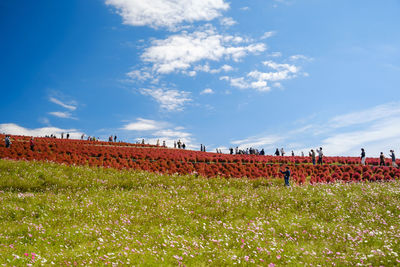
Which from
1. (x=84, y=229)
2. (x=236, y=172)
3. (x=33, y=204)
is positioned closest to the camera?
(x=84, y=229)

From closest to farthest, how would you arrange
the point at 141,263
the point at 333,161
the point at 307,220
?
the point at 141,263, the point at 307,220, the point at 333,161

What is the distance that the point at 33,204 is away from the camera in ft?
43.2

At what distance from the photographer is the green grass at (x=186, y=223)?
25.8ft

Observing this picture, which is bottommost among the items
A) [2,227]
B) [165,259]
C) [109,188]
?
[165,259]

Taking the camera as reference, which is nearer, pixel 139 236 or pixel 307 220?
pixel 139 236

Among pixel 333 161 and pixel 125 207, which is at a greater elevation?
pixel 333 161

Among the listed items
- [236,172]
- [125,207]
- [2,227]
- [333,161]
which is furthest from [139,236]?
[333,161]

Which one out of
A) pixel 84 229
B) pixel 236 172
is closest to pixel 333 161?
pixel 236 172

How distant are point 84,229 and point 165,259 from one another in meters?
4.17

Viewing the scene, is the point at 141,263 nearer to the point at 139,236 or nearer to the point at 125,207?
the point at 139,236

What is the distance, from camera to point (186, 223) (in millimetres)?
11398

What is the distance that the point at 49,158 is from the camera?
76.2 ft

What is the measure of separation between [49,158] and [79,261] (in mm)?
18503

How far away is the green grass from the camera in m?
7.88
